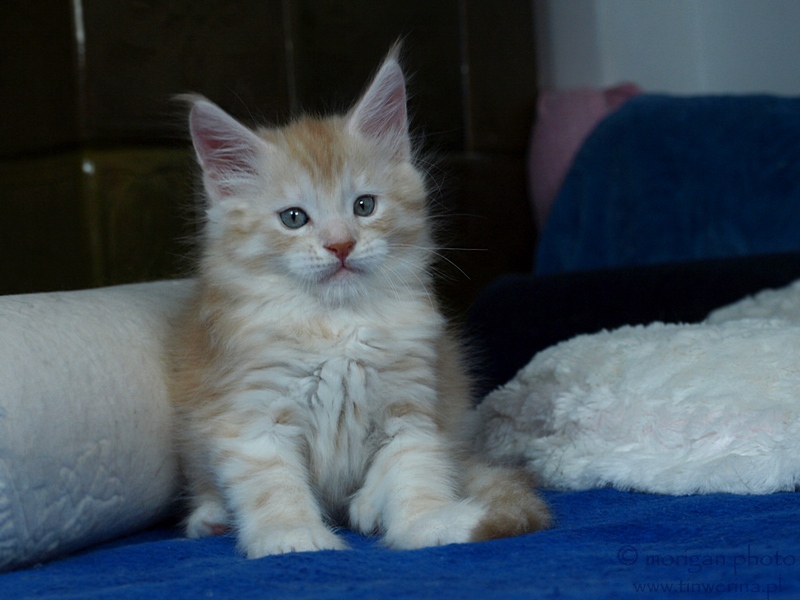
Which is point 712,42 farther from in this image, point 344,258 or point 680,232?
point 344,258

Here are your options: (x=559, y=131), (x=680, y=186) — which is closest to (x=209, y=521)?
(x=680, y=186)

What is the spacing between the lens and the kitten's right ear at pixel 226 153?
58.6 inches

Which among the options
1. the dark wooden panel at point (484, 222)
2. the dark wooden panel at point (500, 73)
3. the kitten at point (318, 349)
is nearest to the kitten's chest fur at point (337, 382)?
the kitten at point (318, 349)

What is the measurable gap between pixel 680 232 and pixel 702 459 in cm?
152

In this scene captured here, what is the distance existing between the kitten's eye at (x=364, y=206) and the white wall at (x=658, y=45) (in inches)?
85.5

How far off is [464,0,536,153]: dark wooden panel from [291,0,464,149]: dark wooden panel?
0.07m

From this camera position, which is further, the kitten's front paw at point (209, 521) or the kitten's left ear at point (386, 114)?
the kitten's left ear at point (386, 114)

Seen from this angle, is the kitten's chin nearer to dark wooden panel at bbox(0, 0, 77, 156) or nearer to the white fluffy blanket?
the white fluffy blanket

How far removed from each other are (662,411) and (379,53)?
1.69 meters

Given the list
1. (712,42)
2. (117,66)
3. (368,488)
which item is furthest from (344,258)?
(712,42)

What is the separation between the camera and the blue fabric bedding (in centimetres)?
88

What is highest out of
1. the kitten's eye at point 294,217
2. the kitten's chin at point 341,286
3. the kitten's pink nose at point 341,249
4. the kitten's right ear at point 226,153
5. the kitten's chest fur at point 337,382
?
the kitten's right ear at point 226,153

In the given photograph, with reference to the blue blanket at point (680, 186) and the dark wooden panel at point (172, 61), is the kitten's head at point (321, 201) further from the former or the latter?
the blue blanket at point (680, 186)

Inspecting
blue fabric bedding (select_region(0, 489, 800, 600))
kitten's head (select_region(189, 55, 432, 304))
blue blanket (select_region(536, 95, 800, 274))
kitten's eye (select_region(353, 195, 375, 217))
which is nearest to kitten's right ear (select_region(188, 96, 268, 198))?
kitten's head (select_region(189, 55, 432, 304))
